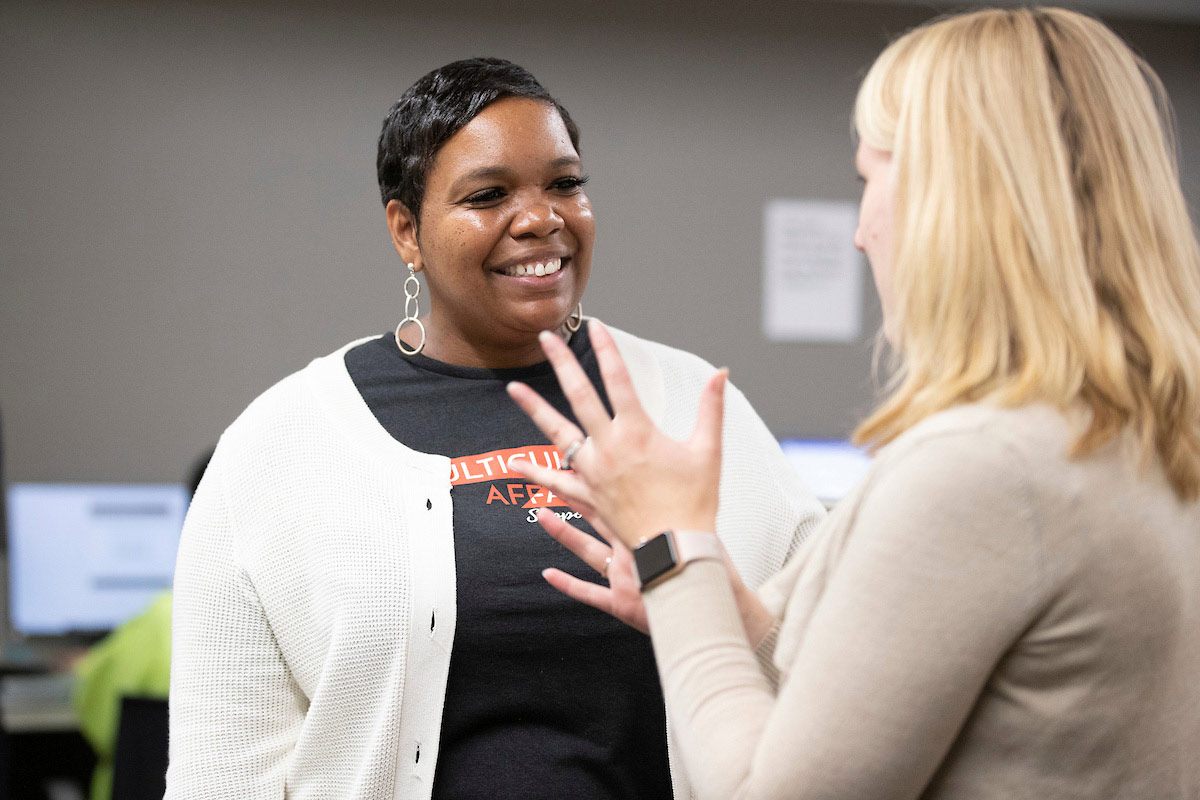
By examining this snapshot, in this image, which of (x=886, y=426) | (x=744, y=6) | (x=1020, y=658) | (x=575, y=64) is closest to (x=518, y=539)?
(x=886, y=426)

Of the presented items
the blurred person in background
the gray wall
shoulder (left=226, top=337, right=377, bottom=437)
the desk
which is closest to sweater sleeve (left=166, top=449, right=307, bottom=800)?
shoulder (left=226, top=337, right=377, bottom=437)

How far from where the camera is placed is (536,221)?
1.48 meters

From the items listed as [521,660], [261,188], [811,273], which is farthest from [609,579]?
[811,273]

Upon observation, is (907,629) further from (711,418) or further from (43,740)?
(43,740)

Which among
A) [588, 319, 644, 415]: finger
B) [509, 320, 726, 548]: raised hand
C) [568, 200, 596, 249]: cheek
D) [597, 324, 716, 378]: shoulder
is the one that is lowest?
[597, 324, 716, 378]: shoulder

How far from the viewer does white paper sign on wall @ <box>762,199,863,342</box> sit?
4.25 metres

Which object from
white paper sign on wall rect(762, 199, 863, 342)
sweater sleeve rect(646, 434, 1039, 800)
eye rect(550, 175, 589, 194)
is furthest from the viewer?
white paper sign on wall rect(762, 199, 863, 342)

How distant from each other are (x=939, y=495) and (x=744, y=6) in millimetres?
3731

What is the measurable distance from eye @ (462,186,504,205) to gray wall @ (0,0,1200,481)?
97.0 inches

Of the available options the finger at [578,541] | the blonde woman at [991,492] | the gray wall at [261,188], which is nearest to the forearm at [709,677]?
the blonde woman at [991,492]

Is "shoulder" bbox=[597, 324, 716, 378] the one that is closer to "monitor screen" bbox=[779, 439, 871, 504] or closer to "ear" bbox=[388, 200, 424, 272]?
"ear" bbox=[388, 200, 424, 272]

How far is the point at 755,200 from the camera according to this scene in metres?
4.23

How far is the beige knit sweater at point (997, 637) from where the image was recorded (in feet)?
2.53

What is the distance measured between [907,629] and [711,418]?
0.26 meters
